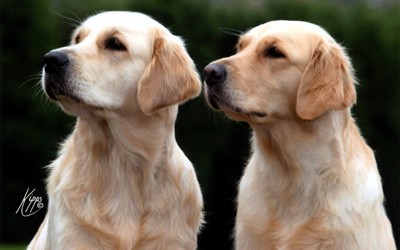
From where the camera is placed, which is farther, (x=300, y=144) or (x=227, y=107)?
(x=300, y=144)

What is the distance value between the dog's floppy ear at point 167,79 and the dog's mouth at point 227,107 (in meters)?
0.24

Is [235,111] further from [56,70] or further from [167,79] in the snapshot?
[56,70]

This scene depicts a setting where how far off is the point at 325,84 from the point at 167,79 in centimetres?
95

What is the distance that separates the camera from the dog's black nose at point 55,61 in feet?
19.9

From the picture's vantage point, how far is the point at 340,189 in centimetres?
620

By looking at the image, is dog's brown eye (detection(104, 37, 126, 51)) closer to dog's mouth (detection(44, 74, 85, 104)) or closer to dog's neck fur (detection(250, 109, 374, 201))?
dog's mouth (detection(44, 74, 85, 104))

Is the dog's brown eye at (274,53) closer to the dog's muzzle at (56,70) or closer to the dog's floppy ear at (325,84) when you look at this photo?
the dog's floppy ear at (325,84)

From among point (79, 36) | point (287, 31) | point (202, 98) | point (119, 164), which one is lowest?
point (202, 98)

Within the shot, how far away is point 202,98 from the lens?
1104cm

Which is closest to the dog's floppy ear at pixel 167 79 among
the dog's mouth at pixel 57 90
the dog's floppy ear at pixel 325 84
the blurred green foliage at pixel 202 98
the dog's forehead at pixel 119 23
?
the dog's forehead at pixel 119 23

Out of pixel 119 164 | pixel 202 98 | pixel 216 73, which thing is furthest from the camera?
pixel 202 98

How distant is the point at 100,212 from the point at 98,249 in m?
0.25

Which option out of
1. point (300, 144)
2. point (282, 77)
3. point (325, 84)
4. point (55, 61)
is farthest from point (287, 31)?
point (55, 61)

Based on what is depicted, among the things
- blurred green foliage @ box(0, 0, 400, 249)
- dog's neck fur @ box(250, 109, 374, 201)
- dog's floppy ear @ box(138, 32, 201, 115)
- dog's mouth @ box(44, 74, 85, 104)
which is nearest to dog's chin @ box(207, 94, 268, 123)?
dog's neck fur @ box(250, 109, 374, 201)
